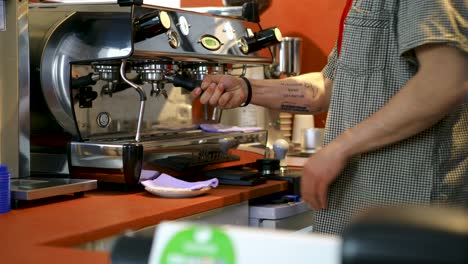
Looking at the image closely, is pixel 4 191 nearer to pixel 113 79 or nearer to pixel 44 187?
pixel 44 187

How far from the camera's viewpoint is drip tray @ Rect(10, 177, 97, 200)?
5.08 ft

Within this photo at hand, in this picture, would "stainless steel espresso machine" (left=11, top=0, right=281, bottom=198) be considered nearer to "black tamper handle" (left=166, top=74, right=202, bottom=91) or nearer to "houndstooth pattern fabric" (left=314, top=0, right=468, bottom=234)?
"black tamper handle" (left=166, top=74, right=202, bottom=91)

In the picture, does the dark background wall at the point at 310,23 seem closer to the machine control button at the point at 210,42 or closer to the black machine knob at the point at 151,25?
the machine control button at the point at 210,42

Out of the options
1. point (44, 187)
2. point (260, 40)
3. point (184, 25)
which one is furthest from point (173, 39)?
point (44, 187)

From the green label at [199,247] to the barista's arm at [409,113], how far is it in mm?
984

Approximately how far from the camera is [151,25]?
1733 millimetres

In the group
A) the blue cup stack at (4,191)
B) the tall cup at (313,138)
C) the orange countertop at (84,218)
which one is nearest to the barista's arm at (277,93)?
the orange countertop at (84,218)

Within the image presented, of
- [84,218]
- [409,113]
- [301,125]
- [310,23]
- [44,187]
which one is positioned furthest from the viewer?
[310,23]

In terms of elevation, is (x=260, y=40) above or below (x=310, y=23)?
below

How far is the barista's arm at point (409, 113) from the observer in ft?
4.07

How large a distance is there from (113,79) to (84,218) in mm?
523

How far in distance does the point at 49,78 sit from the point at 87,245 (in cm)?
70

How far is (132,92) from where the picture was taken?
2014 mm

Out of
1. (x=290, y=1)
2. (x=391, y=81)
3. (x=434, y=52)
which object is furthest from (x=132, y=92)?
(x=290, y=1)
